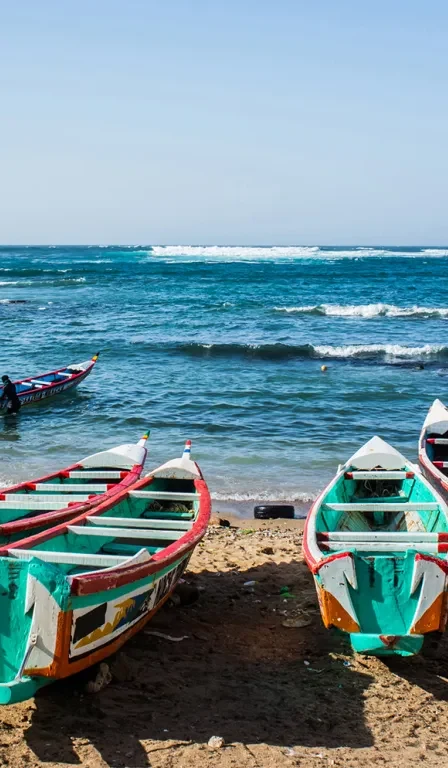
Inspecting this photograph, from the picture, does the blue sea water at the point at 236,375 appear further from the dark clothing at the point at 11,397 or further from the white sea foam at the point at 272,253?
the white sea foam at the point at 272,253

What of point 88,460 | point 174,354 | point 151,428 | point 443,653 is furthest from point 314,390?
point 443,653

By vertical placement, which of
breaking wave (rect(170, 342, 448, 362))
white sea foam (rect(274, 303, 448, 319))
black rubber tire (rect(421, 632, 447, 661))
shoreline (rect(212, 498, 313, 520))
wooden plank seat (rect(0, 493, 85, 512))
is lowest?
shoreline (rect(212, 498, 313, 520))

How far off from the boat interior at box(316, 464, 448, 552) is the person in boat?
1092 cm

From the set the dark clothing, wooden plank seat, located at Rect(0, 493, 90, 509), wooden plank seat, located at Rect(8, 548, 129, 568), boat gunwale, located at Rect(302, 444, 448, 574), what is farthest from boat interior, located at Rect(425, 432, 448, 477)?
the dark clothing

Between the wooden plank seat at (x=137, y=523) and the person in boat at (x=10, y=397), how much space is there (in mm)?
11277

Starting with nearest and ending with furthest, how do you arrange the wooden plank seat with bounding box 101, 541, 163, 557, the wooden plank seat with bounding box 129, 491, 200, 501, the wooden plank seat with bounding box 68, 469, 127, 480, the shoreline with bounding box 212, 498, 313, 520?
1. the wooden plank seat with bounding box 101, 541, 163, 557
2. the wooden plank seat with bounding box 129, 491, 200, 501
3. the wooden plank seat with bounding box 68, 469, 127, 480
4. the shoreline with bounding box 212, 498, 313, 520

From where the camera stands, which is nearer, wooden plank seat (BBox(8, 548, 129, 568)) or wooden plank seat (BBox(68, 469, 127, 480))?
wooden plank seat (BBox(8, 548, 129, 568))

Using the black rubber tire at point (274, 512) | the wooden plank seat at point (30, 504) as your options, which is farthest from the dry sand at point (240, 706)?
the black rubber tire at point (274, 512)

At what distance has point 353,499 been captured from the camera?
9.44m

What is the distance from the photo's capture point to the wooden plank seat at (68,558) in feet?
19.2

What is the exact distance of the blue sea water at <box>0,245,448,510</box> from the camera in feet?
47.1

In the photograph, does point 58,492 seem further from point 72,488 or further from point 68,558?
point 68,558

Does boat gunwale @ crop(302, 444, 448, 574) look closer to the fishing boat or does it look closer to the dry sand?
the dry sand

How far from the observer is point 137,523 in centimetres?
745
